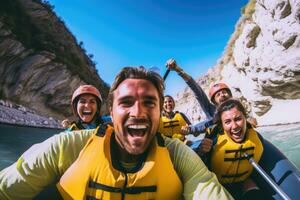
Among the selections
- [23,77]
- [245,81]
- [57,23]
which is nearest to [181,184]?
[245,81]

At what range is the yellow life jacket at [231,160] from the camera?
117 inches

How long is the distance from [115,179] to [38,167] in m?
0.54

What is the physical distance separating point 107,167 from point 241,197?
1.98m

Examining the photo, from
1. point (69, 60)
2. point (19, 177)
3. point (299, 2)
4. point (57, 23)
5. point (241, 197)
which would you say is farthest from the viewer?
point (57, 23)

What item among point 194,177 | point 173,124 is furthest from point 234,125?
point 173,124

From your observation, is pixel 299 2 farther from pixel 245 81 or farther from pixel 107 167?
pixel 107 167

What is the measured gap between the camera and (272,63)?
1833 cm

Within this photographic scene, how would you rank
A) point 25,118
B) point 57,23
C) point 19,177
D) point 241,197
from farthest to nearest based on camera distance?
point 57,23
point 25,118
point 241,197
point 19,177

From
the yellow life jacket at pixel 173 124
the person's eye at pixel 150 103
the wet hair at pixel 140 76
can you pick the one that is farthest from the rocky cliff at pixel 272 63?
the person's eye at pixel 150 103

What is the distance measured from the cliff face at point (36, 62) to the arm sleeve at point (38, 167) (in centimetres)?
2336

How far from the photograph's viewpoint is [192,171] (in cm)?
167

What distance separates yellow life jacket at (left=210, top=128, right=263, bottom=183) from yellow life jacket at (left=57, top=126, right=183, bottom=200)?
1.46m

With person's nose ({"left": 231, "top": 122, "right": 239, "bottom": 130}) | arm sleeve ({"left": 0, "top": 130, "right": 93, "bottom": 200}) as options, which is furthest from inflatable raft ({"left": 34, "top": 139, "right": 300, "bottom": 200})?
arm sleeve ({"left": 0, "top": 130, "right": 93, "bottom": 200})

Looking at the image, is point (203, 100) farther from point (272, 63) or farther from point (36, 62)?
point (36, 62)
